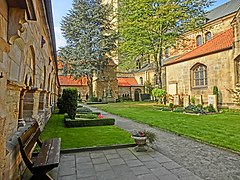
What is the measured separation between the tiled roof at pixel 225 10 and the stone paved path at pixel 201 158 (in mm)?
25601

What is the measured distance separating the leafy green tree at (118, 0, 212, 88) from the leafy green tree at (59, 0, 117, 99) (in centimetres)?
765

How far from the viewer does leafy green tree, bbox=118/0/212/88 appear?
18.3 m

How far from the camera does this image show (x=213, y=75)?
664 inches

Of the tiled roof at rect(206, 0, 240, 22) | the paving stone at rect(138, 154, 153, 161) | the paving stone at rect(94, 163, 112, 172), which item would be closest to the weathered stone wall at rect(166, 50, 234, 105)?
the tiled roof at rect(206, 0, 240, 22)

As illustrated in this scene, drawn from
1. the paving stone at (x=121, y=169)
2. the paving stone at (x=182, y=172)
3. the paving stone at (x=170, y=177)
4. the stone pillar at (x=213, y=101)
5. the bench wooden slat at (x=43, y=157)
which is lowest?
the paving stone at (x=121, y=169)

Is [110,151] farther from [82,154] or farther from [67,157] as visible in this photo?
[67,157]

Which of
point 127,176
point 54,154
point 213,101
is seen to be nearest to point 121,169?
point 127,176

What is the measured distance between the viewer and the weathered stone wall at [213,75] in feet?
51.0

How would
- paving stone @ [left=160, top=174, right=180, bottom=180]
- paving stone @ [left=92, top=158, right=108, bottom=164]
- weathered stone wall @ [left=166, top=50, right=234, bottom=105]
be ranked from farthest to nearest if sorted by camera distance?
weathered stone wall @ [left=166, top=50, right=234, bottom=105]
paving stone @ [left=92, top=158, right=108, bottom=164]
paving stone @ [left=160, top=174, right=180, bottom=180]

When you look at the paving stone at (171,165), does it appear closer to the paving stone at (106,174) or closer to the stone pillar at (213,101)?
the paving stone at (106,174)

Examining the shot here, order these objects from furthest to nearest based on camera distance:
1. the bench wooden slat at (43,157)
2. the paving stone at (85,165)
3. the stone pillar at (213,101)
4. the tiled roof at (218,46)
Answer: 1. the tiled roof at (218,46)
2. the stone pillar at (213,101)
3. the paving stone at (85,165)
4. the bench wooden slat at (43,157)

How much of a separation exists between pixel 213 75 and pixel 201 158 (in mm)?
14439

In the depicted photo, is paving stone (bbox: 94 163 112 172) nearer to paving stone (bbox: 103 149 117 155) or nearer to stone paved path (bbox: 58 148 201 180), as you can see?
stone paved path (bbox: 58 148 201 180)

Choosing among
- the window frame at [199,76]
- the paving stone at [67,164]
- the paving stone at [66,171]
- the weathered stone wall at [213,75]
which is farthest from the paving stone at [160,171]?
the window frame at [199,76]
